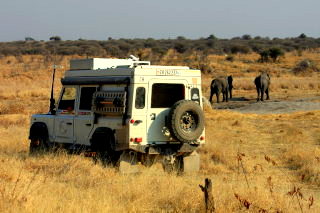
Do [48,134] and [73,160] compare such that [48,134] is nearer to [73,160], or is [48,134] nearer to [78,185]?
[73,160]

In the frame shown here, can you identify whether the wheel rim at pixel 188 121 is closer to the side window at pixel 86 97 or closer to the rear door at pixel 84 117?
the rear door at pixel 84 117

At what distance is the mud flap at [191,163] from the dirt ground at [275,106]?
1492 cm

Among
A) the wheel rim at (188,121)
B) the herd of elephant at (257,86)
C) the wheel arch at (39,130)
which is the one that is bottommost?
the wheel arch at (39,130)

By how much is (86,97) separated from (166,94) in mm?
1992

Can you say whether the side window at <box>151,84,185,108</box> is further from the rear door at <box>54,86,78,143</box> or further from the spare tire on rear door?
the rear door at <box>54,86,78,143</box>

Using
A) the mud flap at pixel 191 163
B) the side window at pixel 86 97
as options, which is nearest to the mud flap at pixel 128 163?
the mud flap at pixel 191 163

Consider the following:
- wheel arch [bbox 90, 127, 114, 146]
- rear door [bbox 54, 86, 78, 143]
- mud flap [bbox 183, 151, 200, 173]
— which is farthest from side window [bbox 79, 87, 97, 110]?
mud flap [bbox 183, 151, 200, 173]

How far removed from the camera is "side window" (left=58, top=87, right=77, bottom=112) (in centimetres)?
1410

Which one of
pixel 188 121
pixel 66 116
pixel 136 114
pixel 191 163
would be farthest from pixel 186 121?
pixel 66 116

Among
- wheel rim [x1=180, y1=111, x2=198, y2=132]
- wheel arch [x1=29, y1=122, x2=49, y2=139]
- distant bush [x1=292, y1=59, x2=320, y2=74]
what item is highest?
distant bush [x1=292, y1=59, x2=320, y2=74]

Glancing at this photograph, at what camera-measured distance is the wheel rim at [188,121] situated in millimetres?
12633

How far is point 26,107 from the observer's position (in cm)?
3084

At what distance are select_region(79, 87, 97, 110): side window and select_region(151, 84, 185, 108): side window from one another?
5.15ft

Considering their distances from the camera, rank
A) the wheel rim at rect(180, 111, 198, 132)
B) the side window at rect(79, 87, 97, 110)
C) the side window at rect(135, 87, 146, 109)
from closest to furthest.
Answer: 1. the side window at rect(135, 87, 146, 109)
2. the wheel rim at rect(180, 111, 198, 132)
3. the side window at rect(79, 87, 97, 110)
